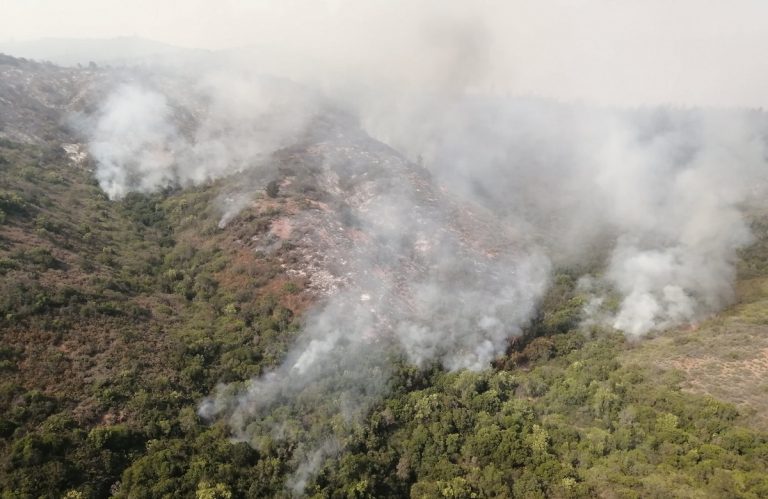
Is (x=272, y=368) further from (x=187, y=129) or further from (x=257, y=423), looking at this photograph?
(x=187, y=129)

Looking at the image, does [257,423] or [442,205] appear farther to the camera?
[442,205]

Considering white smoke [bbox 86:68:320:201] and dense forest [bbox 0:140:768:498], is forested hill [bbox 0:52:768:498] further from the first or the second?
white smoke [bbox 86:68:320:201]

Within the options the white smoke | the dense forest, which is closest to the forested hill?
the dense forest

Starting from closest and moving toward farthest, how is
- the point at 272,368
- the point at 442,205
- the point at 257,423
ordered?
the point at 257,423 < the point at 272,368 < the point at 442,205

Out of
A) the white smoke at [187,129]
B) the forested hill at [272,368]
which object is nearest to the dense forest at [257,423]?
the forested hill at [272,368]

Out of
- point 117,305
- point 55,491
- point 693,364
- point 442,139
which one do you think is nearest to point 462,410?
point 693,364

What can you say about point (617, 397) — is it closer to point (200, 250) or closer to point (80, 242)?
point (200, 250)

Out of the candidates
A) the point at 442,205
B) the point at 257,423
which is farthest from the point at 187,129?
the point at 257,423
